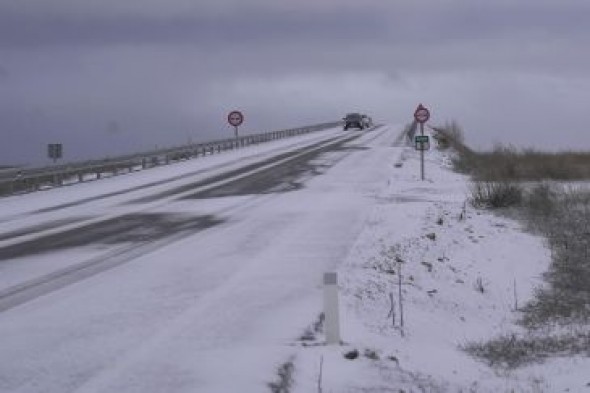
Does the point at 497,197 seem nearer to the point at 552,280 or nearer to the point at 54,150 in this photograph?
the point at 552,280

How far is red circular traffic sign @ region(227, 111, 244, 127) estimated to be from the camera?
58719 mm

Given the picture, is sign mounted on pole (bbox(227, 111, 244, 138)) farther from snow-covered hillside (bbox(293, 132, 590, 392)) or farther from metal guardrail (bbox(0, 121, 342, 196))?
snow-covered hillside (bbox(293, 132, 590, 392))

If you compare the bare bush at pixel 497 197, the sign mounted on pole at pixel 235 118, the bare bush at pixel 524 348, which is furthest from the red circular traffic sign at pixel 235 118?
the bare bush at pixel 524 348

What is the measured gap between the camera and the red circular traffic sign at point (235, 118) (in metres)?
58.7

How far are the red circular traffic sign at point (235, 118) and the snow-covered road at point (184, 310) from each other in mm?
38369

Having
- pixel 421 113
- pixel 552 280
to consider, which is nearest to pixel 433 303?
pixel 552 280

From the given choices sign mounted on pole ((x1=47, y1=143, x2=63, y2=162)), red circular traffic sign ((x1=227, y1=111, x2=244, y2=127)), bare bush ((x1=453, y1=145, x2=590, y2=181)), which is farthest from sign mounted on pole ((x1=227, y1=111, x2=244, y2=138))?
sign mounted on pole ((x1=47, y1=143, x2=63, y2=162))

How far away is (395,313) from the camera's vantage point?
10953 mm

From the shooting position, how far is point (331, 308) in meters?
8.66

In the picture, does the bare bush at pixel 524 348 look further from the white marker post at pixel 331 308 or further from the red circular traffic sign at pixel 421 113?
the red circular traffic sign at pixel 421 113

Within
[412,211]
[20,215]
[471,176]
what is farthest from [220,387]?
[471,176]

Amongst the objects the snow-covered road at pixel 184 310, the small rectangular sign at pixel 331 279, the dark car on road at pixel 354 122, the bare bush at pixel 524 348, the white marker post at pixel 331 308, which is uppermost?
the dark car on road at pixel 354 122

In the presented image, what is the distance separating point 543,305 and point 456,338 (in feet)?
7.86

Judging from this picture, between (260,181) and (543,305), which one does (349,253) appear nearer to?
(543,305)
